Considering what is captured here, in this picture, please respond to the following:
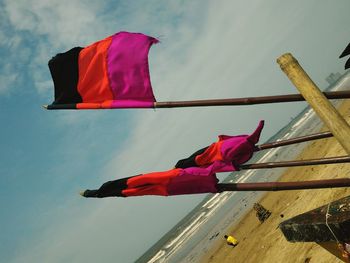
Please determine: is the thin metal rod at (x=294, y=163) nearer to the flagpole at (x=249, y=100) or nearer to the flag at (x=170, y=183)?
→ the flagpole at (x=249, y=100)

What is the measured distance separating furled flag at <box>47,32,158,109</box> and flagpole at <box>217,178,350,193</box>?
182 cm

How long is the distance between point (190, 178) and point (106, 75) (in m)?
2.36

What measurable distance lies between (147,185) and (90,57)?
102 inches

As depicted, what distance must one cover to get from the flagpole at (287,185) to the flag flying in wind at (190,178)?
20 cm

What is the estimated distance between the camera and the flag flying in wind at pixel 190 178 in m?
4.14

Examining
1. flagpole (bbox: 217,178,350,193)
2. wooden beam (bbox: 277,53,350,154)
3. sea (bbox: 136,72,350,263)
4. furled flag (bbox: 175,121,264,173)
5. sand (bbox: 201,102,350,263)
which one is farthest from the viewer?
sea (bbox: 136,72,350,263)

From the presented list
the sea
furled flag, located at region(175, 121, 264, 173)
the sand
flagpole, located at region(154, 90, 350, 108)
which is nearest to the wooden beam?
flagpole, located at region(154, 90, 350, 108)

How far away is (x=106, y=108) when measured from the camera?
5.25 m

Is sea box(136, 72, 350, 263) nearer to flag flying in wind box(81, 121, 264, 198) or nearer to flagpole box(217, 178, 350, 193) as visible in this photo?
flag flying in wind box(81, 121, 264, 198)

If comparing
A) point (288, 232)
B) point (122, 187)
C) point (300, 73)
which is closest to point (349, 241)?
point (288, 232)

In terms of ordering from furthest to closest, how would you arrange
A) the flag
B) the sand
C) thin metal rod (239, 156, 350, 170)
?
the sand < thin metal rod (239, 156, 350, 170) < the flag

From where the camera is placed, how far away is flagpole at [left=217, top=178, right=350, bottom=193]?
3639 millimetres

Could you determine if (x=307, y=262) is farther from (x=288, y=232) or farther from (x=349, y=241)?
(x=349, y=241)

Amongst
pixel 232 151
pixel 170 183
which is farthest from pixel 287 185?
pixel 232 151
